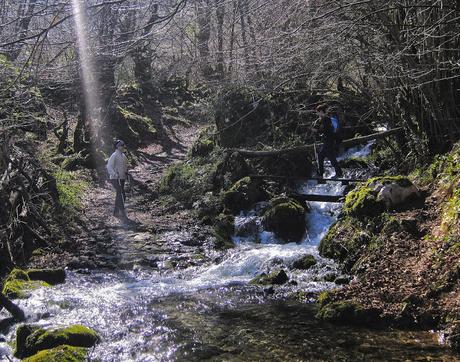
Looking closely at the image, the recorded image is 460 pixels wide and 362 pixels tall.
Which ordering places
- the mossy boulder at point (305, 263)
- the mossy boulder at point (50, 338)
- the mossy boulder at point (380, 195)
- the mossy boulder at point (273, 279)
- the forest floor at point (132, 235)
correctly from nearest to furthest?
the mossy boulder at point (50, 338)
the mossy boulder at point (273, 279)
the mossy boulder at point (380, 195)
the mossy boulder at point (305, 263)
the forest floor at point (132, 235)

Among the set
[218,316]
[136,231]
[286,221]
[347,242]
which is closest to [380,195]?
[347,242]

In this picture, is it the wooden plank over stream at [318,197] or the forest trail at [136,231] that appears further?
the wooden plank over stream at [318,197]

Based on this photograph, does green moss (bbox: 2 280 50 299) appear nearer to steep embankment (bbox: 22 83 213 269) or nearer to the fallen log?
steep embankment (bbox: 22 83 213 269)

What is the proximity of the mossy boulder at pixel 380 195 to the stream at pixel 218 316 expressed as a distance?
4.27 feet

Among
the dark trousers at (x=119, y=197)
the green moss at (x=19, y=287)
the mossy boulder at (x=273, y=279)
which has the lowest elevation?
the mossy boulder at (x=273, y=279)

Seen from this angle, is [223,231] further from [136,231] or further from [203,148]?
[203,148]

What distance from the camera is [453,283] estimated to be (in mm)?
7320

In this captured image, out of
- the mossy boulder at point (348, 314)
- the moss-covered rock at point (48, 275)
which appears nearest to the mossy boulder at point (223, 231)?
the moss-covered rock at point (48, 275)

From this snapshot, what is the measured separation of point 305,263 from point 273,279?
1.12 metres

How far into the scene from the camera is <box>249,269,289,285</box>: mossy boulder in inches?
388

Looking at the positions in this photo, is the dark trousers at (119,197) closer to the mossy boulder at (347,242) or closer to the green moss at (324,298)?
the mossy boulder at (347,242)

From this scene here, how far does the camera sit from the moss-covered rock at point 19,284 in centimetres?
952

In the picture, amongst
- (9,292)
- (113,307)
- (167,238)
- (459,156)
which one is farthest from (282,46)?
(9,292)

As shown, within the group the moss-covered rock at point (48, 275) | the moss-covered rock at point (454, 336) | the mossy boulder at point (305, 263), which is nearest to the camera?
the moss-covered rock at point (454, 336)
